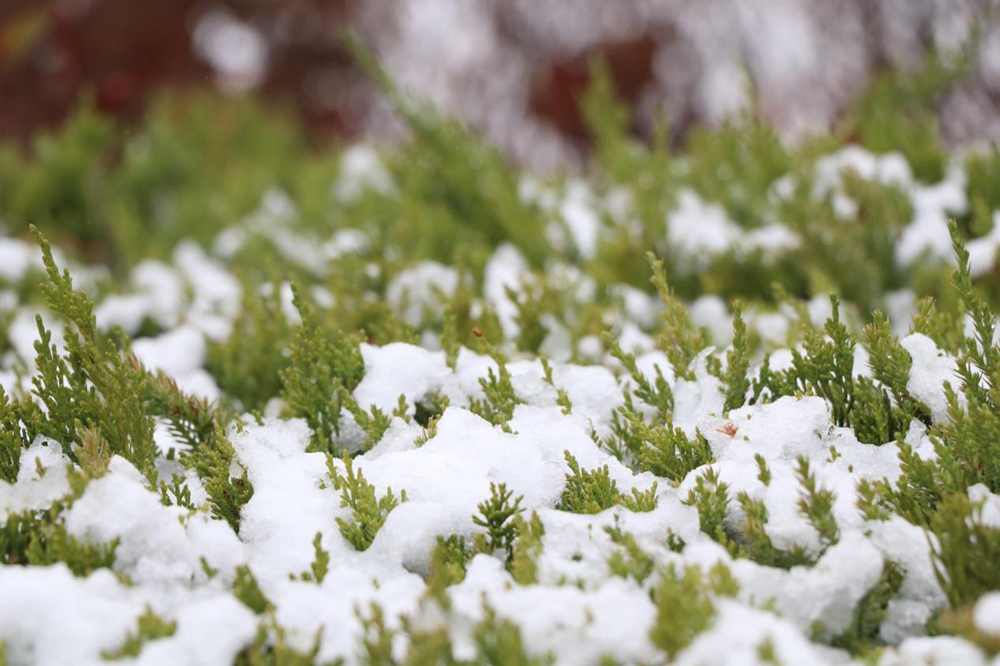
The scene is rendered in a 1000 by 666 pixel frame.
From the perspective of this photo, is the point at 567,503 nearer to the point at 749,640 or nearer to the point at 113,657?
the point at 749,640

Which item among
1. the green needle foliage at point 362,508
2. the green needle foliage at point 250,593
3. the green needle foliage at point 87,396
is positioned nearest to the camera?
the green needle foliage at point 250,593

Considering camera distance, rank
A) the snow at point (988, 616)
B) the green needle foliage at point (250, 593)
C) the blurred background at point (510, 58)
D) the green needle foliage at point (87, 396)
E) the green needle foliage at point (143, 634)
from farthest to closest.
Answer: the blurred background at point (510, 58) → the green needle foliage at point (87, 396) → the green needle foliage at point (250, 593) → the green needle foliage at point (143, 634) → the snow at point (988, 616)

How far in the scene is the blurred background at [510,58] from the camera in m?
4.65

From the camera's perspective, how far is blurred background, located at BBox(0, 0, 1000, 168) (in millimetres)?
4648

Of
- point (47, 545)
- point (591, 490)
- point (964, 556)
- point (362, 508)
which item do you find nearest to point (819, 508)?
point (964, 556)

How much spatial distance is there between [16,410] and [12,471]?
0.14 meters

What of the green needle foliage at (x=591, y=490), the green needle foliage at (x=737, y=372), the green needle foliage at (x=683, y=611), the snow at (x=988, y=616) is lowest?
the snow at (x=988, y=616)

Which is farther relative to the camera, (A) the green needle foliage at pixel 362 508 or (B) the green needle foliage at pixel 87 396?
(B) the green needle foliage at pixel 87 396

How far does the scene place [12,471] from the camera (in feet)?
4.70

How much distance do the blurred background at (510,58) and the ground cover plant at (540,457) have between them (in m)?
2.22

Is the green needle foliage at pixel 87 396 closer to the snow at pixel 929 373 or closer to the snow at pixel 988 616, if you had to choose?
the snow at pixel 988 616

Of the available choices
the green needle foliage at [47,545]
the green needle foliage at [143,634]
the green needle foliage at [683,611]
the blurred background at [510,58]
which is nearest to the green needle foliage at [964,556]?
the green needle foliage at [683,611]

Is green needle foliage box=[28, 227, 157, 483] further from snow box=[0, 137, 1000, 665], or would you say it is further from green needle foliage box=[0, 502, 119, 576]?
green needle foliage box=[0, 502, 119, 576]

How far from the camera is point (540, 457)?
4.83 feet
